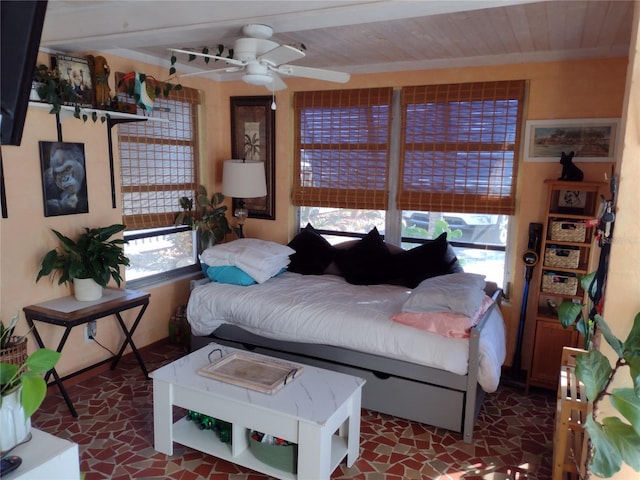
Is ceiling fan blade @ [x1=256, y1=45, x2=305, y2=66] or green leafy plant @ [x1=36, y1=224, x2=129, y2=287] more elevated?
ceiling fan blade @ [x1=256, y1=45, x2=305, y2=66]

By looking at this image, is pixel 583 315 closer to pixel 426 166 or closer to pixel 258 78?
pixel 426 166

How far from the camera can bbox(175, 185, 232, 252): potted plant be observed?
4309 millimetres

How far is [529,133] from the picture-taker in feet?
11.8

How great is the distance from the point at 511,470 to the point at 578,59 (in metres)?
2.76

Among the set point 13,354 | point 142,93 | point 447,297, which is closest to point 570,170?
point 447,297

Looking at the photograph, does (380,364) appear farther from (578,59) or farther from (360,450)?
(578,59)

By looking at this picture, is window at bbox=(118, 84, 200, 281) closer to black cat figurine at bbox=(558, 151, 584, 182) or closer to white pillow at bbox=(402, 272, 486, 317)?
white pillow at bbox=(402, 272, 486, 317)

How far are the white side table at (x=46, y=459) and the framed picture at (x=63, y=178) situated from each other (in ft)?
7.56

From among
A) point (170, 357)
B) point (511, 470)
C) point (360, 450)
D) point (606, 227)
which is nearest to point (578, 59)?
point (606, 227)

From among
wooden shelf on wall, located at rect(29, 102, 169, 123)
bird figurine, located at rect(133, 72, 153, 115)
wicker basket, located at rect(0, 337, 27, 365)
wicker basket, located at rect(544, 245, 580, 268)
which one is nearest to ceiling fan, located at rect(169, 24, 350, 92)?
wooden shelf on wall, located at rect(29, 102, 169, 123)

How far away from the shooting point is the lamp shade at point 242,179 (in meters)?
4.22

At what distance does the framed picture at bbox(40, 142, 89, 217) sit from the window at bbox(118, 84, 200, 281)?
0.39m

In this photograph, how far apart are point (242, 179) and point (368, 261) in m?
1.32

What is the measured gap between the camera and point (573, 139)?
3.47 m
